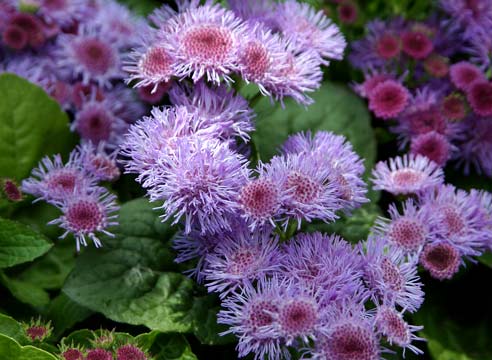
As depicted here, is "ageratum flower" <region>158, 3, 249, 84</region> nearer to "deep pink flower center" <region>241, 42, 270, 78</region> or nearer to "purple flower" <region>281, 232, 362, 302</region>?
"deep pink flower center" <region>241, 42, 270, 78</region>

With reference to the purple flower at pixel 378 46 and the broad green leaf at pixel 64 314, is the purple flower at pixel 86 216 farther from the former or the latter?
the purple flower at pixel 378 46

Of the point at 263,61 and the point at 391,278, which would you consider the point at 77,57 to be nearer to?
the point at 263,61

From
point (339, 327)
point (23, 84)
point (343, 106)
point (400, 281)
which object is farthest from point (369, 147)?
point (23, 84)

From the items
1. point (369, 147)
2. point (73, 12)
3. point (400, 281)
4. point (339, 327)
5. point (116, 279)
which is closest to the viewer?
point (339, 327)

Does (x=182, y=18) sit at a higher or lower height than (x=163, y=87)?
higher

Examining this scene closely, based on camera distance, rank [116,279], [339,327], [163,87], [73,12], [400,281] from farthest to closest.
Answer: [73,12], [163,87], [116,279], [400,281], [339,327]

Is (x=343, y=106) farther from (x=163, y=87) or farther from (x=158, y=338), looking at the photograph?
(x=158, y=338)

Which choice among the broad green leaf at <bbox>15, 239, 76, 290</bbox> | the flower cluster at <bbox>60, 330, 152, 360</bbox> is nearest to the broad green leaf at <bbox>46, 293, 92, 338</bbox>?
the broad green leaf at <bbox>15, 239, 76, 290</bbox>

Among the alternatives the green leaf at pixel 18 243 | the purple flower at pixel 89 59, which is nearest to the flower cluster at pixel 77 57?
the purple flower at pixel 89 59
